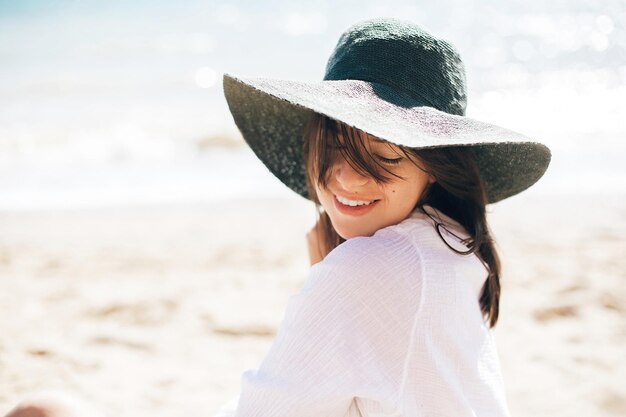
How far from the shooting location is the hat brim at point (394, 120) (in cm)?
132

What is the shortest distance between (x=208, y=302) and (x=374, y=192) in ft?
7.90

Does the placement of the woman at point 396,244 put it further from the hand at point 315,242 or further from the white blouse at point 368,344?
the hand at point 315,242

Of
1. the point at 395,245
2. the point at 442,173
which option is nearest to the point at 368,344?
the point at 395,245

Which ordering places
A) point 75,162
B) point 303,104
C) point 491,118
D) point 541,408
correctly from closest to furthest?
point 303,104 → point 541,408 → point 75,162 → point 491,118

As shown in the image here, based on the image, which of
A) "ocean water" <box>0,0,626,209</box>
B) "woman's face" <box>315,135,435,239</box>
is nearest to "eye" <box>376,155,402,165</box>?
"woman's face" <box>315,135,435,239</box>

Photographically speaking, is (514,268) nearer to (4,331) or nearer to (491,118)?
(4,331)

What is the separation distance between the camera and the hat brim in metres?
1.32

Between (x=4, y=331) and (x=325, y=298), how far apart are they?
257 centimetres

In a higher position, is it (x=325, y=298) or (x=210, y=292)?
(x=325, y=298)

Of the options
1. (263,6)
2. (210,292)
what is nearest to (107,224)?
(210,292)

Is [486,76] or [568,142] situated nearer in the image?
[568,142]

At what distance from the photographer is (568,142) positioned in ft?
Answer: 24.3

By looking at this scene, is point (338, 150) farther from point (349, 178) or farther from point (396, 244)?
point (396, 244)

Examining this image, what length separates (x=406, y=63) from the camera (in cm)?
149
